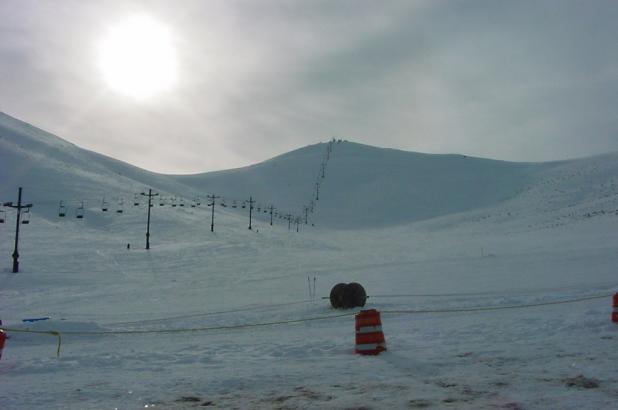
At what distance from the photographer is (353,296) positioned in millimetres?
19797

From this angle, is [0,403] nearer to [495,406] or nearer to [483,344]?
[495,406]

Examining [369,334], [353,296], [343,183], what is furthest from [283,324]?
[343,183]

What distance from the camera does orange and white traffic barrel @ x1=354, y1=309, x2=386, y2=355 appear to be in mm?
11742

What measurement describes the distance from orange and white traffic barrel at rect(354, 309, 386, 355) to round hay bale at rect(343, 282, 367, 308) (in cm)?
784

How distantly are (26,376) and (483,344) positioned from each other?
9504 mm

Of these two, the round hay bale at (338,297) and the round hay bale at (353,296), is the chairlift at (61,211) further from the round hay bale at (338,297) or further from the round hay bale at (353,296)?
the round hay bale at (353,296)

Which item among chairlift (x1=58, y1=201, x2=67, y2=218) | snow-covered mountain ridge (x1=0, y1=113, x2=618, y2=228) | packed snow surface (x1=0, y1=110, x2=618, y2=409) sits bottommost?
packed snow surface (x1=0, y1=110, x2=618, y2=409)

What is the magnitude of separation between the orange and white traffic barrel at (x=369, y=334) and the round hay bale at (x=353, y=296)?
7.84 metres

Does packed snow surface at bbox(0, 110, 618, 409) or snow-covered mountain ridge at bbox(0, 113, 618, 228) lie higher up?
snow-covered mountain ridge at bbox(0, 113, 618, 228)

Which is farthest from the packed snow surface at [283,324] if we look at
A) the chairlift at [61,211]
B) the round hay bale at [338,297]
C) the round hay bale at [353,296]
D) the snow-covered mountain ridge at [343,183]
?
the snow-covered mountain ridge at [343,183]

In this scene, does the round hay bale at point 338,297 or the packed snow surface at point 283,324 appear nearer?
the packed snow surface at point 283,324

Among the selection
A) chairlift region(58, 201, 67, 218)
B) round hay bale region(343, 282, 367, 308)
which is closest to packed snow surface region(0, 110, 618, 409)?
round hay bale region(343, 282, 367, 308)

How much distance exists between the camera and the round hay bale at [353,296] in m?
19.8

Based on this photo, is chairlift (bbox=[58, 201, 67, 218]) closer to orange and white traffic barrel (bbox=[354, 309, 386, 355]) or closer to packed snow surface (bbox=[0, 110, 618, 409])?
packed snow surface (bbox=[0, 110, 618, 409])
